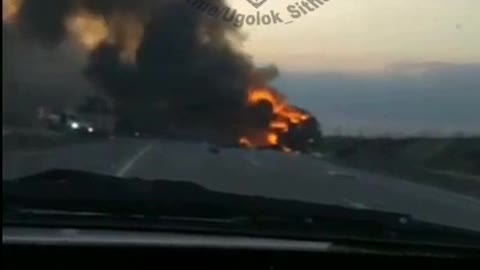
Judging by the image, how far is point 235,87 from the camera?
9.93ft

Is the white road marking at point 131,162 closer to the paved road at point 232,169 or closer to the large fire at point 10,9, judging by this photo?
the paved road at point 232,169

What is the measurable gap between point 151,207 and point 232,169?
261 millimetres

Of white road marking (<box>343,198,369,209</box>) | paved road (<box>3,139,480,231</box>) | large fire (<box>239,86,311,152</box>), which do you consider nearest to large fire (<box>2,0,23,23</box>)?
paved road (<box>3,139,480,231</box>)

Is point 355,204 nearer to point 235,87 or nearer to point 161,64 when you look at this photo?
point 235,87

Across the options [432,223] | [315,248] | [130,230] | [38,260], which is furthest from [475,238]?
[38,260]

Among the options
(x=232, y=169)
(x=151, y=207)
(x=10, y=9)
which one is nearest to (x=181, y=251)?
(x=151, y=207)

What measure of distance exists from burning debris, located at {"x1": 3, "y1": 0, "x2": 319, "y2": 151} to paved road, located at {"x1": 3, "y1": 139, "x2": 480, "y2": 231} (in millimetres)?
50

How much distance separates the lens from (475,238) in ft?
10.4

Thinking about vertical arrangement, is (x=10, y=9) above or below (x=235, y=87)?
above

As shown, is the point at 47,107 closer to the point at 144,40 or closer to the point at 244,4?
the point at 144,40

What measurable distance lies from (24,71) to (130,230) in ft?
1.81

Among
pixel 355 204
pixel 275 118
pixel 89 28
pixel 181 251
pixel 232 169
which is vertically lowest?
pixel 181 251

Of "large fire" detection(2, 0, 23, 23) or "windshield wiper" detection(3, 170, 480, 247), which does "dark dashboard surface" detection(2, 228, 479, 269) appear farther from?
"large fire" detection(2, 0, 23, 23)

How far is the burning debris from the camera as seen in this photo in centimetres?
300
